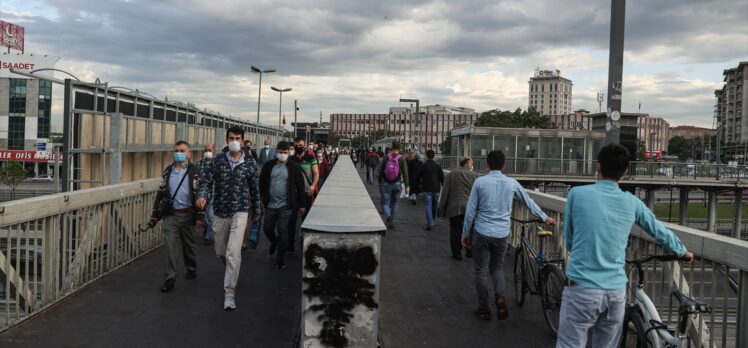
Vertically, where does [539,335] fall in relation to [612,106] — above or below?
below

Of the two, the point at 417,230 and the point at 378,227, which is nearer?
the point at 378,227

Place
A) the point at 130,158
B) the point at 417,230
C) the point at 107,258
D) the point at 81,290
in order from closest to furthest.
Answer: the point at 81,290, the point at 107,258, the point at 130,158, the point at 417,230

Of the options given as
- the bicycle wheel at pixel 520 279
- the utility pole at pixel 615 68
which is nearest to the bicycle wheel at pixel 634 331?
the bicycle wheel at pixel 520 279

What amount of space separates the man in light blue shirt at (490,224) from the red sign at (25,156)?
85.0 m

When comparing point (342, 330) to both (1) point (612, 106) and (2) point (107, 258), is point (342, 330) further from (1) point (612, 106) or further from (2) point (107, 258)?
(1) point (612, 106)

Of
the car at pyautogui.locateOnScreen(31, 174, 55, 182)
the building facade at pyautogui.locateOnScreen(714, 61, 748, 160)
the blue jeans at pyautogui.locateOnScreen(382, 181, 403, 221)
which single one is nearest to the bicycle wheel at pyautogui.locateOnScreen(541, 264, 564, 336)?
the blue jeans at pyautogui.locateOnScreen(382, 181, 403, 221)

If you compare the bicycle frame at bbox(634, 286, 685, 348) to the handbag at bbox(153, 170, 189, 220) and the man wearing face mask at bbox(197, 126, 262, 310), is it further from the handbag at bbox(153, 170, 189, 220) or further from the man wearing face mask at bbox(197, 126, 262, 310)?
the handbag at bbox(153, 170, 189, 220)

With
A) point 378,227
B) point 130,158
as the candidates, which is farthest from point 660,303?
point 130,158

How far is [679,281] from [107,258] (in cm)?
641

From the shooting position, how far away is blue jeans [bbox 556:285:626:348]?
355 centimetres

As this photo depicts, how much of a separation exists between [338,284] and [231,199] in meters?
2.81

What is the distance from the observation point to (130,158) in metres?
11.8

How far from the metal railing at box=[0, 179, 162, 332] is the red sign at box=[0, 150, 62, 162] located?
81058 millimetres

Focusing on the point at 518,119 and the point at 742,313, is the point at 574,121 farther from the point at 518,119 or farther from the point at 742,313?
the point at 742,313
